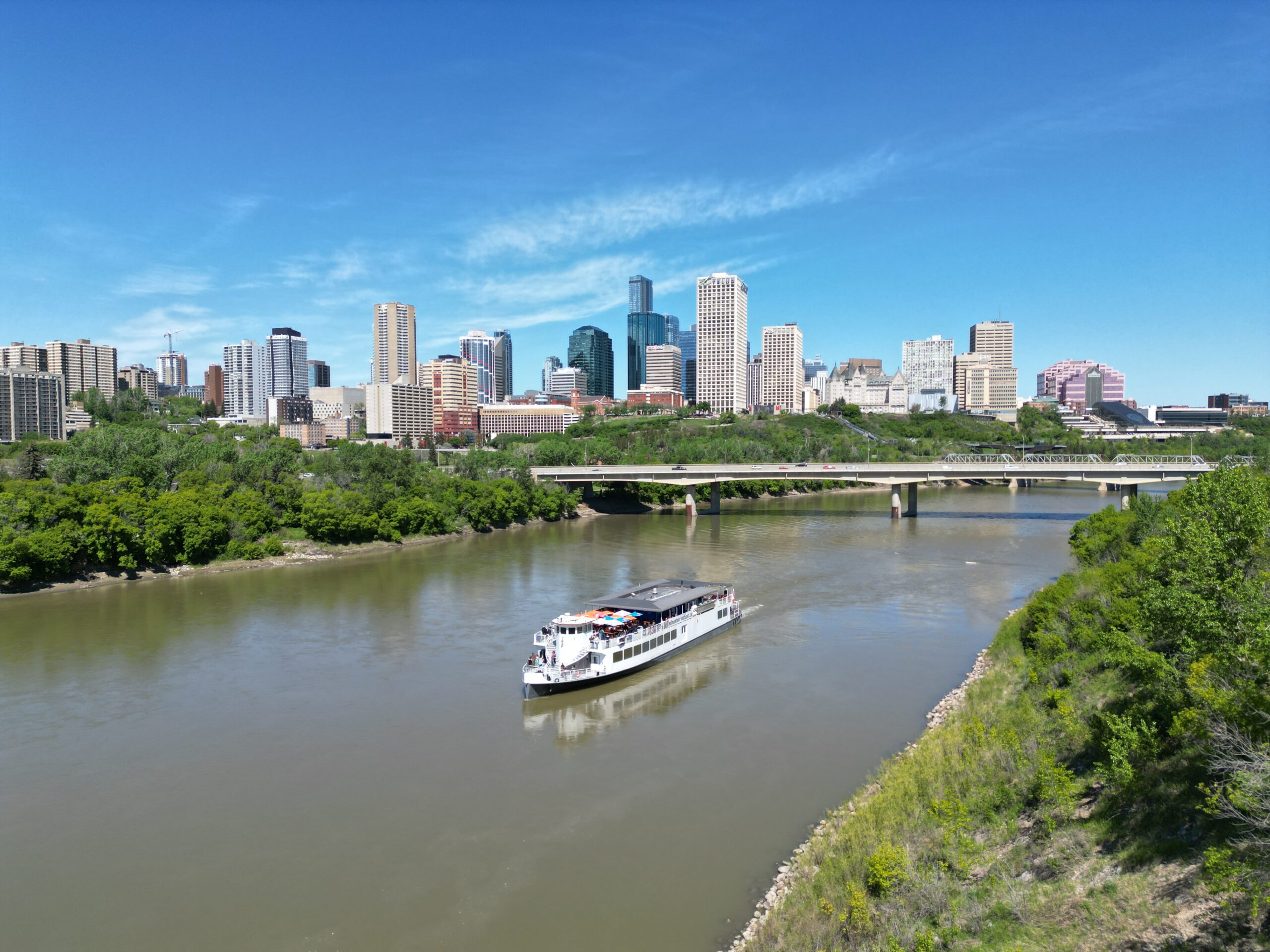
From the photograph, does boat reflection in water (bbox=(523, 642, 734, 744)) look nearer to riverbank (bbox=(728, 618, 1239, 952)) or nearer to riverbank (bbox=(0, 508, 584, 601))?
riverbank (bbox=(728, 618, 1239, 952))

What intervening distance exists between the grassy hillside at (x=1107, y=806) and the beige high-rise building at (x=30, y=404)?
172 metres

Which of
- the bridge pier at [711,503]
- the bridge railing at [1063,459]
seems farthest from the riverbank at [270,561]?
the bridge railing at [1063,459]

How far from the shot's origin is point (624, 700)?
1121 inches

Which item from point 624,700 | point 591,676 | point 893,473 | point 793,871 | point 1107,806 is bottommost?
point 624,700

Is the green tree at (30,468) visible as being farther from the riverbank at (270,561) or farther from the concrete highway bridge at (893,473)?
the concrete highway bridge at (893,473)

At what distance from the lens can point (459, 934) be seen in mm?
15234

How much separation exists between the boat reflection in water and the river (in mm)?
136

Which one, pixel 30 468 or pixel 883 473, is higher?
pixel 30 468

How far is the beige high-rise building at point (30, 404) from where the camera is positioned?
Answer: 5886 inches

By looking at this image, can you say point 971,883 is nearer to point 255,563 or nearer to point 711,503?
point 255,563

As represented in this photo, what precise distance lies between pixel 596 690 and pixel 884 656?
1174 cm

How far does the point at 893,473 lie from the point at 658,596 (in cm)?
5330

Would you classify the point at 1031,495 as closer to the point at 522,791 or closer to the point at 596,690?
the point at 596,690

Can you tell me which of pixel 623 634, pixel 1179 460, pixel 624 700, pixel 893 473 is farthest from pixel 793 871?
pixel 1179 460
